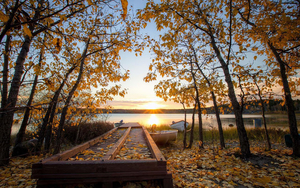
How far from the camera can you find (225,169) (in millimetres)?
4441

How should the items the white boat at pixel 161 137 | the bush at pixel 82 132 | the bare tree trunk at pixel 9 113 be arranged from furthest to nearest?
the bush at pixel 82 132 → the white boat at pixel 161 137 → the bare tree trunk at pixel 9 113

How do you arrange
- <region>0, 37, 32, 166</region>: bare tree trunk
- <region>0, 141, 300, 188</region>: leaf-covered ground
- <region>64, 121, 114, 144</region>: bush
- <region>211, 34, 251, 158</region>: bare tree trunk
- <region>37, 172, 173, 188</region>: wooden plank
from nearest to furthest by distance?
<region>37, 172, 173, 188</region>: wooden plank, <region>0, 141, 300, 188</region>: leaf-covered ground, <region>0, 37, 32, 166</region>: bare tree trunk, <region>211, 34, 251, 158</region>: bare tree trunk, <region>64, 121, 114, 144</region>: bush

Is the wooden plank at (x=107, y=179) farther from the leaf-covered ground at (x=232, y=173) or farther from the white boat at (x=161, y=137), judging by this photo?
the white boat at (x=161, y=137)

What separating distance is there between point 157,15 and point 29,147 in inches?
305

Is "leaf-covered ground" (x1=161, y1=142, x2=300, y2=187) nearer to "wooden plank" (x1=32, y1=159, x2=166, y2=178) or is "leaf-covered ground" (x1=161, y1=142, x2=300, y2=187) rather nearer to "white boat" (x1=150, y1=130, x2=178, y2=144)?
"wooden plank" (x1=32, y1=159, x2=166, y2=178)

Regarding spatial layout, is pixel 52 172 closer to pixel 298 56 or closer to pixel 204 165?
pixel 204 165

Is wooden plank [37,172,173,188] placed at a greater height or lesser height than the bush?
greater

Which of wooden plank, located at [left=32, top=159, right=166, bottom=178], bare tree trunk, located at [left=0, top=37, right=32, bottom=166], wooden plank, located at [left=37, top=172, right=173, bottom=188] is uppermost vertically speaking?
bare tree trunk, located at [left=0, top=37, right=32, bottom=166]

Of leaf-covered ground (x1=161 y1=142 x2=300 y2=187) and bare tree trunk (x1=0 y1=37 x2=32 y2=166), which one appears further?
bare tree trunk (x1=0 y1=37 x2=32 y2=166)

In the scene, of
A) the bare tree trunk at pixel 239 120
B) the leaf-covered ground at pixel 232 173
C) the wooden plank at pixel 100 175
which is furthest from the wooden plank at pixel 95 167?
the bare tree trunk at pixel 239 120

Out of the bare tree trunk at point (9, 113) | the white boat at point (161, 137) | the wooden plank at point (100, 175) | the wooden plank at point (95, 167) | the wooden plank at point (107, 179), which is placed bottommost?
the white boat at point (161, 137)

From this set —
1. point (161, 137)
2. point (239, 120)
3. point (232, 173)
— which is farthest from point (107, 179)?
point (161, 137)

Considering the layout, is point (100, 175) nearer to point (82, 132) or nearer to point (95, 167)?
point (95, 167)

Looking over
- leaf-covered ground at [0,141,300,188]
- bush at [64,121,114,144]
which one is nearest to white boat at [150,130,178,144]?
leaf-covered ground at [0,141,300,188]
